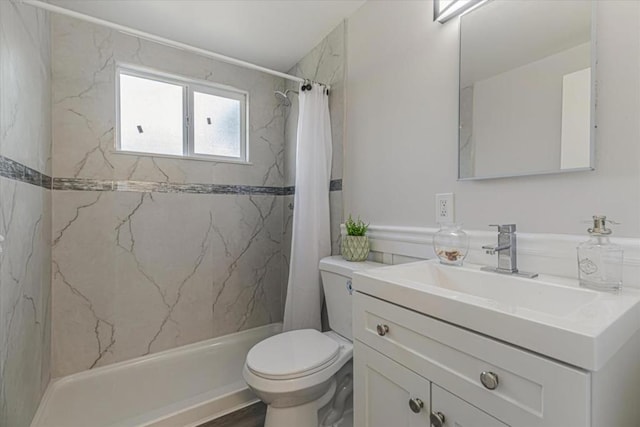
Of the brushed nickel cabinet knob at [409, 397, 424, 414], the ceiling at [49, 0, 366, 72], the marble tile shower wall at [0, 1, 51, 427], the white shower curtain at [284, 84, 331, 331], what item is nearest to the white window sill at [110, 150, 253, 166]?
the marble tile shower wall at [0, 1, 51, 427]

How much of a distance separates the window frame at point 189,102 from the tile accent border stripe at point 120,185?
0.65 feet

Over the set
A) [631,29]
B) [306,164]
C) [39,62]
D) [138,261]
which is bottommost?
[138,261]

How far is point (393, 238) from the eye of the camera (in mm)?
1521

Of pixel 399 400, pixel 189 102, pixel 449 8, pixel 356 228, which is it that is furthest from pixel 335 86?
pixel 399 400

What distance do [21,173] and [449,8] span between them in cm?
191

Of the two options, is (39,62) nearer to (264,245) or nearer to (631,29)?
(264,245)

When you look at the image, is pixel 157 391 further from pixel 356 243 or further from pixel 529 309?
pixel 529 309

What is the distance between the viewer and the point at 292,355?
1.36 m

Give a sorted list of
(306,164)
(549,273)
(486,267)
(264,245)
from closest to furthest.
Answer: (549,273), (486,267), (306,164), (264,245)

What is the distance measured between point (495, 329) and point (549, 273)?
0.48 meters

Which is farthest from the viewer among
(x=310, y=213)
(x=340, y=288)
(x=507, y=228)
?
(x=310, y=213)

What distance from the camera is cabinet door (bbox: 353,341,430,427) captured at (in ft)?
2.59

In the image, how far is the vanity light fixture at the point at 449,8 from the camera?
1.19 metres

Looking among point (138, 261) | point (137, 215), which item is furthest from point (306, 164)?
point (138, 261)
